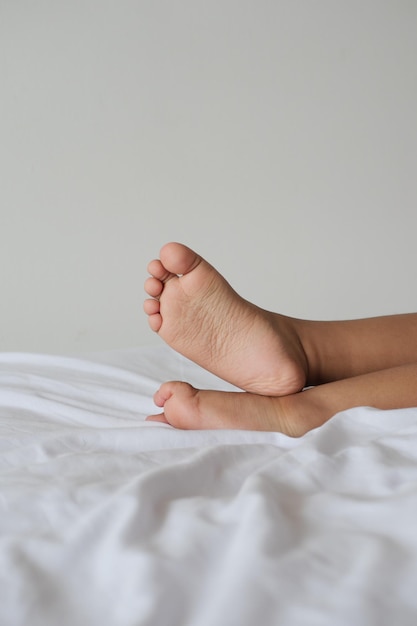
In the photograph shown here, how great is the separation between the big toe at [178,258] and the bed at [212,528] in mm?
279

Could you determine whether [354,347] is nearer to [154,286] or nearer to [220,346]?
[220,346]

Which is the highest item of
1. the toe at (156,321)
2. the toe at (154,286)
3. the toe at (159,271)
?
the toe at (159,271)

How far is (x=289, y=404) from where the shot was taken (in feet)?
3.56

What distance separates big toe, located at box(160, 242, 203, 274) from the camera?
1.15 m

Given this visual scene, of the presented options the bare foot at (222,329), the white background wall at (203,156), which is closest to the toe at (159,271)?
the bare foot at (222,329)

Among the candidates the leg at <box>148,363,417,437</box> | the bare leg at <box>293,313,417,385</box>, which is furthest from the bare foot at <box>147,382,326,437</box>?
the bare leg at <box>293,313,417,385</box>

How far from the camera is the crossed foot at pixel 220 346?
107 cm

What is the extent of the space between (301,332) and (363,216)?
2.42 meters

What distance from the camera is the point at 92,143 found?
10.5 ft

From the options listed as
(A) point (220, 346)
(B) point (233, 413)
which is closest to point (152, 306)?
(A) point (220, 346)

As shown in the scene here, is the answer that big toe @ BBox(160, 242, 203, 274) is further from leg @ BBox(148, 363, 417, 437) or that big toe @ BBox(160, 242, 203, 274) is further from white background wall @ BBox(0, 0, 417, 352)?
white background wall @ BBox(0, 0, 417, 352)

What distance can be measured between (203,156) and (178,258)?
2266 mm

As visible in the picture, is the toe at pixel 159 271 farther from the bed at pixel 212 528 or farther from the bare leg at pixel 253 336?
the bed at pixel 212 528

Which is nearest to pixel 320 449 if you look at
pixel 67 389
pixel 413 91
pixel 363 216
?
pixel 67 389
